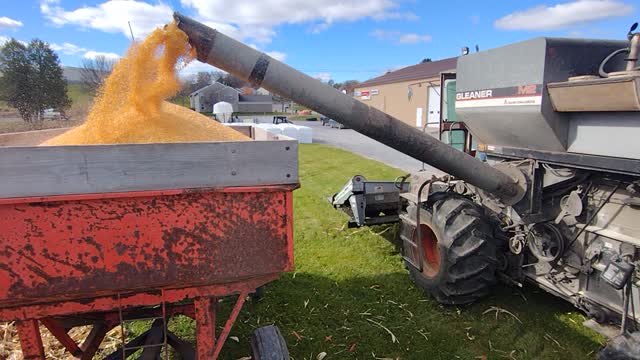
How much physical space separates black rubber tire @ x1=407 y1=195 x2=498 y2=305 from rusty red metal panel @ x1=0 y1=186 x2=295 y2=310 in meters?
1.96

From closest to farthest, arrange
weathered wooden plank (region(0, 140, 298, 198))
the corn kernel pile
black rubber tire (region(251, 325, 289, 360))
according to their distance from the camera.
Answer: weathered wooden plank (region(0, 140, 298, 198)) < the corn kernel pile < black rubber tire (region(251, 325, 289, 360))

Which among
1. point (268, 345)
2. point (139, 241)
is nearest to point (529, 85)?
point (268, 345)

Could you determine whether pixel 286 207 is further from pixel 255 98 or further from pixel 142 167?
pixel 255 98

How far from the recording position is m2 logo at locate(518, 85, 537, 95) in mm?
3258

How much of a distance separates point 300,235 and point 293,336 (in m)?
2.65

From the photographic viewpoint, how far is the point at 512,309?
412 cm

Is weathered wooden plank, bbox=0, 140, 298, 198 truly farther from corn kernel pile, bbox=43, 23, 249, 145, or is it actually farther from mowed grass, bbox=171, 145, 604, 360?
mowed grass, bbox=171, 145, 604, 360

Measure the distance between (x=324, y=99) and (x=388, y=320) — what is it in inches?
88.0

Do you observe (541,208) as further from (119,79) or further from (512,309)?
(119,79)

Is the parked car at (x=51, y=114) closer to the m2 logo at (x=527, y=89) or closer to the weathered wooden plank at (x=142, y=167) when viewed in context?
the weathered wooden plank at (x=142, y=167)

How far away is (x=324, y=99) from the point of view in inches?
114

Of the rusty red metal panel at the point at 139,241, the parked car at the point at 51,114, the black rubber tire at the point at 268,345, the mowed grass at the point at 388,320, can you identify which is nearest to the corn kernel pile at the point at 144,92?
the rusty red metal panel at the point at 139,241

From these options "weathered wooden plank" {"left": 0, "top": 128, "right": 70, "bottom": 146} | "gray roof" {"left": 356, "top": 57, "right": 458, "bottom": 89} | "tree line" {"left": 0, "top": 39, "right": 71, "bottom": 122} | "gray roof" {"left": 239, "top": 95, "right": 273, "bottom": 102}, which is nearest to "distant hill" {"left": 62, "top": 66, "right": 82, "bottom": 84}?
"tree line" {"left": 0, "top": 39, "right": 71, "bottom": 122}

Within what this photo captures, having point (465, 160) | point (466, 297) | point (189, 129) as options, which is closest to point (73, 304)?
point (189, 129)
